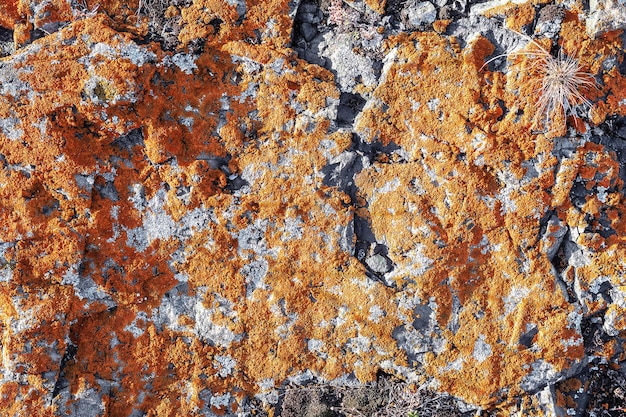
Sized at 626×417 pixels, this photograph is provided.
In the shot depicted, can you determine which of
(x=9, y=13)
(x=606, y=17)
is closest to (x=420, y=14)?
(x=606, y=17)

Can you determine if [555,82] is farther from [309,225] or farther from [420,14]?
[309,225]

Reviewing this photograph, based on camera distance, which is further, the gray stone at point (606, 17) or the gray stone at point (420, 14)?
the gray stone at point (420, 14)

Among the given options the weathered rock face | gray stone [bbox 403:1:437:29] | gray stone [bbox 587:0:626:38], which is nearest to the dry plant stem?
the weathered rock face

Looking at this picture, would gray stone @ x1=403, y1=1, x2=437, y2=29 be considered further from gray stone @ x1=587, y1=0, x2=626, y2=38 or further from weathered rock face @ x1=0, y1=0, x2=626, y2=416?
gray stone @ x1=587, y1=0, x2=626, y2=38

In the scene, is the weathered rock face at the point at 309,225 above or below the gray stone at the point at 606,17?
below

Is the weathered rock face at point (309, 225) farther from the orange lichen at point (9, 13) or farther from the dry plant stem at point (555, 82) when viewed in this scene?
the orange lichen at point (9, 13)

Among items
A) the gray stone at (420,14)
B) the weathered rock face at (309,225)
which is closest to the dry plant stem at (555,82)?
the weathered rock face at (309,225)
